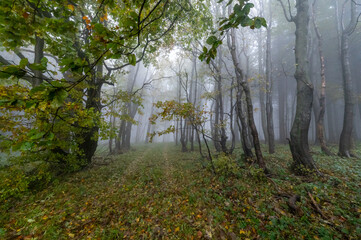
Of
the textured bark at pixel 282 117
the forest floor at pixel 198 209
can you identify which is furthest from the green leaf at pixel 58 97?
the textured bark at pixel 282 117

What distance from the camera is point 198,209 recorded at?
4.40m

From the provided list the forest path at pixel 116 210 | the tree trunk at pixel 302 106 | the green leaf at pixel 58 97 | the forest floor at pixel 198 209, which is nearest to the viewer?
the green leaf at pixel 58 97

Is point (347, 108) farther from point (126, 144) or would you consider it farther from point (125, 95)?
point (126, 144)

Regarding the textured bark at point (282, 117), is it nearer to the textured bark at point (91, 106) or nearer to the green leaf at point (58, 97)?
the textured bark at point (91, 106)

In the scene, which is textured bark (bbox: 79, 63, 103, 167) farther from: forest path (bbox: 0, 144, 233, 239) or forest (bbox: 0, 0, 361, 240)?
forest path (bbox: 0, 144, 233, 239)

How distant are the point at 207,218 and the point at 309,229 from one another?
7.69 ft

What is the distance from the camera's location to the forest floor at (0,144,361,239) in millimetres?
3471

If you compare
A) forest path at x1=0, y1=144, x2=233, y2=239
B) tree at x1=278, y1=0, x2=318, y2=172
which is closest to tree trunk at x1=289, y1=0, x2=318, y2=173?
tree at x1=278, y1=0, x2=318, y2=172

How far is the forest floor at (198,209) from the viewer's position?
3.47m

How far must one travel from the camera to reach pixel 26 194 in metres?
5.12

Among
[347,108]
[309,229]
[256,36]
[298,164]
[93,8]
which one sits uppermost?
[256,36]

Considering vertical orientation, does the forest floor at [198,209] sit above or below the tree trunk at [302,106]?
below

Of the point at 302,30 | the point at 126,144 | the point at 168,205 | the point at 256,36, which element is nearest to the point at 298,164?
the point at 168,205

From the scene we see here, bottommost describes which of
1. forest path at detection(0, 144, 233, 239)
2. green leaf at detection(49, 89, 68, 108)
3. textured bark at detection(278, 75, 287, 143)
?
forest path at detection(0, 144, 233, 239)
